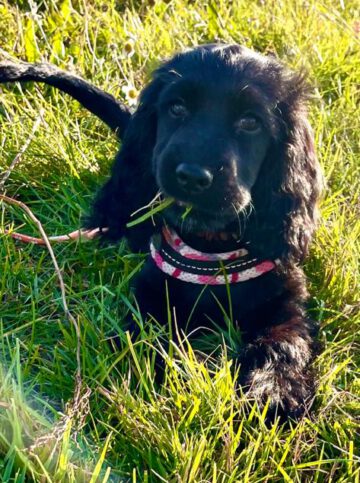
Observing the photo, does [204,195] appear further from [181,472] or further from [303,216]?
[181,472]

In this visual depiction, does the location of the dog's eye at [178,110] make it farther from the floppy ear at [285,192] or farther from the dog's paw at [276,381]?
the dog's paw at [276,381]

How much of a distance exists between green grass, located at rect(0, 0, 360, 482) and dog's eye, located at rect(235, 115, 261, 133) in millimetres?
489

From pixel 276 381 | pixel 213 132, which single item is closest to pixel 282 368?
pixel 276 381

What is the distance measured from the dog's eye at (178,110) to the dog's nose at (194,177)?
0.28 metres

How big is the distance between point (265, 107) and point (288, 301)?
2.12 ft

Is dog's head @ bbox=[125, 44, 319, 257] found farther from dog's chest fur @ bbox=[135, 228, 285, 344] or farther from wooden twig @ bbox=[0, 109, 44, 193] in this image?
wooden twig @ bbox=[0, 109, 44, 193]

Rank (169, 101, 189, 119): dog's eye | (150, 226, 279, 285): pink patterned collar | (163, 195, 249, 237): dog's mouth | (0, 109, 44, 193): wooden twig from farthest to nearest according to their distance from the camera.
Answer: (0, 109, 44, 193): wooden twig, (150, 226, 279, 285): pink patterned collar, (169, 101, 189, 119): dog's eye, (163, 195, 249, 237): dog's mouth

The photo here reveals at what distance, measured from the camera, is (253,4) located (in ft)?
15.3

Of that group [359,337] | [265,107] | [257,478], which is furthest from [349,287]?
[257,478]

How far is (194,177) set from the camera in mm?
2484

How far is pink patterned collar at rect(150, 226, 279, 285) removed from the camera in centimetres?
283

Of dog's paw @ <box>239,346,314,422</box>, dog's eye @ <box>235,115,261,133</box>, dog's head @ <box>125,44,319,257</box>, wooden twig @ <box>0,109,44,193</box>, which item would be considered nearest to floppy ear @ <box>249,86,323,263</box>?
dog's head @ <box>125,44,319,257</box>

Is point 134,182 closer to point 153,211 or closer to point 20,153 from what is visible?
point 153,211

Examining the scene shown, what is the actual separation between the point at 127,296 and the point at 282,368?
2.20 feet
